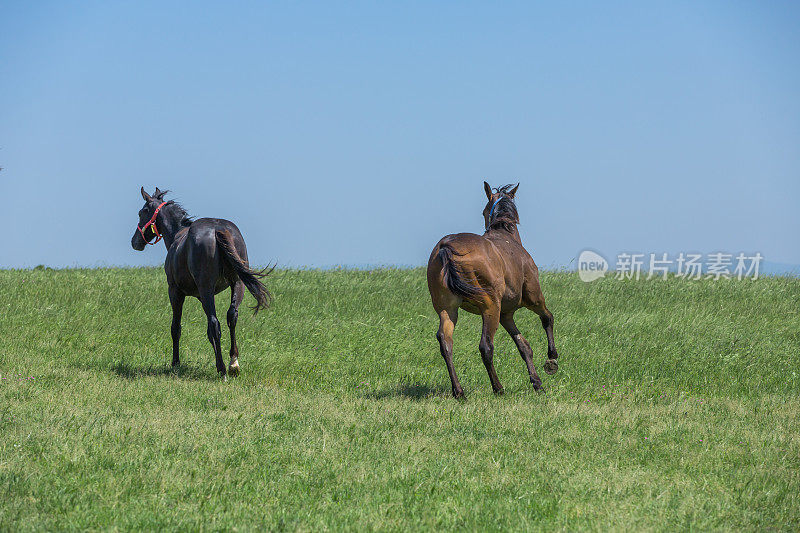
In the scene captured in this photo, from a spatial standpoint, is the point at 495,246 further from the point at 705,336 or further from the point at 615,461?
the point at 705,336

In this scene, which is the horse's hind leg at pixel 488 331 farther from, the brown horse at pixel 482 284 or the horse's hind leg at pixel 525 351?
the horse's hind leg at pixel 525 351

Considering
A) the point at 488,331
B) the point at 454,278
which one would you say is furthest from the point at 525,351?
the point at 454,278

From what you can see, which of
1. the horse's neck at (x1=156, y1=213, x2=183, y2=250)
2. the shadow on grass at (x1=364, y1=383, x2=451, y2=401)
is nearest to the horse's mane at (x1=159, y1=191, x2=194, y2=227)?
the horse's neck at (x1=156, y1=213, x2=183, y2=250)

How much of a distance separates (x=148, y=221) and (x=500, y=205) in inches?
254

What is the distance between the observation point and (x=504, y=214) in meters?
11.5

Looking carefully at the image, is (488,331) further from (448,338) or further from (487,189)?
(487,189)

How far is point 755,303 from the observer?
19.2 meters

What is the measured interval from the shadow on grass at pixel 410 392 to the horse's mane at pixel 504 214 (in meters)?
2.55

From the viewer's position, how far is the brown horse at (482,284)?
384 inches

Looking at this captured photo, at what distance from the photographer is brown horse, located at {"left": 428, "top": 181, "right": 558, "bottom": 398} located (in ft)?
32.0

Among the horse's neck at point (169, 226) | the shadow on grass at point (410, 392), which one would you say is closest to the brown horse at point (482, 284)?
the shadow on grass at point (410, 392)

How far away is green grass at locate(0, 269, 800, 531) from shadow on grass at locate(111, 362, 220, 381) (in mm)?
73

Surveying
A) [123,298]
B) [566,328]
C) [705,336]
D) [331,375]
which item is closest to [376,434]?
[331,375]

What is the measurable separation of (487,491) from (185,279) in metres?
7.80
